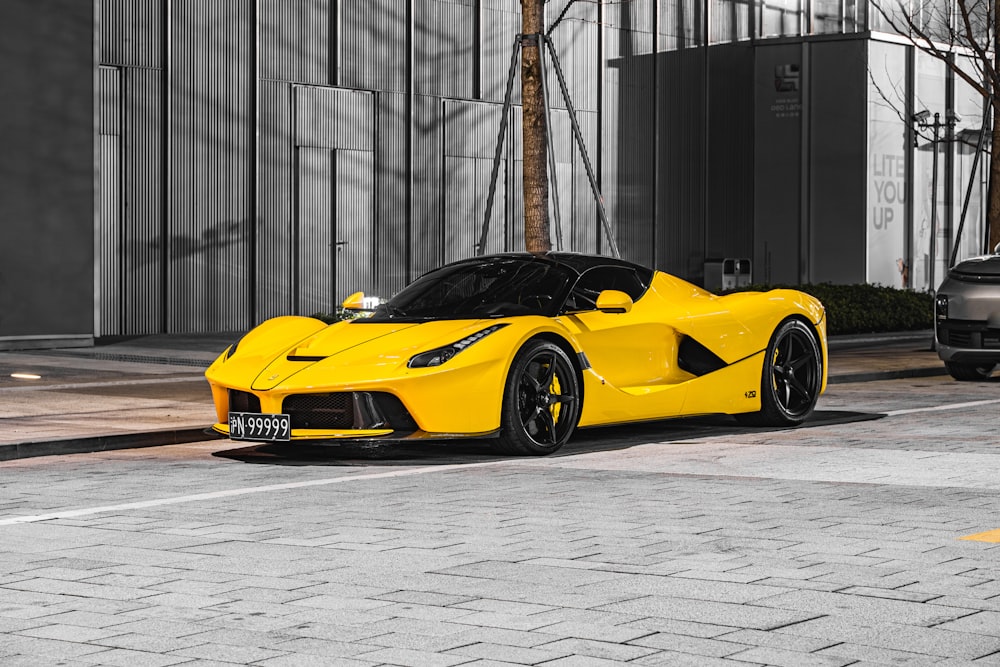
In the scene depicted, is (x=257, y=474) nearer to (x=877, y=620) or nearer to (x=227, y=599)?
(x=227, y=599)

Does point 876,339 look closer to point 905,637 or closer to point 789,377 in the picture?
point 789,377

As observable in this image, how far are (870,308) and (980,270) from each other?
462 inches

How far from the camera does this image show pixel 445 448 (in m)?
11.6

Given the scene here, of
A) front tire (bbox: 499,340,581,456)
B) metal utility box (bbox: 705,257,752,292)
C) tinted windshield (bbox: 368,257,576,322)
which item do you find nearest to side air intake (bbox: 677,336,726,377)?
tinted windshield (bbox: 368,257,576,322)

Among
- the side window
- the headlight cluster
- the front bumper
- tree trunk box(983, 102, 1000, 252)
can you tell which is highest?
tree trunk box(983, 102, 1000, 252)

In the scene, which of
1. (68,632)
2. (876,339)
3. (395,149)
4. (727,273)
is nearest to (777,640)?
(68,632)

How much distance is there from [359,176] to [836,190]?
12.3 meters

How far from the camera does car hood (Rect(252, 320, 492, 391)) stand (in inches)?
409

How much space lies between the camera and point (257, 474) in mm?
10156

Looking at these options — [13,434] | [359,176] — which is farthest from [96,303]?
[13,434]

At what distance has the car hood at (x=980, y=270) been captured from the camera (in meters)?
17.0

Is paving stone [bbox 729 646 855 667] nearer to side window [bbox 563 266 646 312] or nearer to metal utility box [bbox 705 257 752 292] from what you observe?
side window [bbox 563 266 646 312]

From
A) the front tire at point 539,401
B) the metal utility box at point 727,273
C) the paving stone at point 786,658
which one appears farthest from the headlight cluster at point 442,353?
the metal utility box at point 727,273

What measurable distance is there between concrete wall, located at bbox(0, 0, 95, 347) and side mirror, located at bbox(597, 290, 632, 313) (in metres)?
12.3
